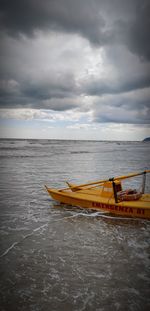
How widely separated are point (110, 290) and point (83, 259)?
1.71 m

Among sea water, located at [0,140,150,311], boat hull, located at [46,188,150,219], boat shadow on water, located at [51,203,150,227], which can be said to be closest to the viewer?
sea water, located at [0,140,150,311]

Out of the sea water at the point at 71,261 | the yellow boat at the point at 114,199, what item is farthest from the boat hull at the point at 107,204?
the sea water at the point at 71,261

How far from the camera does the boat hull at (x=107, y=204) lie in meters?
11.3

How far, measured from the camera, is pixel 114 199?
12.4m

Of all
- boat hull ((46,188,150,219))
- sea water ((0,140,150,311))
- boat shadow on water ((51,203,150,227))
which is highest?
boat hull ((46,188,150,219))

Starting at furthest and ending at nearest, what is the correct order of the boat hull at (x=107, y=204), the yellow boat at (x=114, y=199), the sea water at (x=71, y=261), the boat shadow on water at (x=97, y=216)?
the yellow boat at (x=114, y=199) → the boat hull at (x=107, y=204) → the boat shadow on water at (x=97, y=216) → the sea water at (x=71, y=261)

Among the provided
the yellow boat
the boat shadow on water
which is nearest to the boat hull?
the yellow boat

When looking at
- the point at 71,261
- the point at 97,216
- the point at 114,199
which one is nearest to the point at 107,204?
the point at 114,199

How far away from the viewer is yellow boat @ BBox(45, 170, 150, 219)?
11.5m

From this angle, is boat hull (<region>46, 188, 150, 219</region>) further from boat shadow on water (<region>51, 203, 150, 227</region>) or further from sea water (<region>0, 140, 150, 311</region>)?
sea water (<region>0, 140, 150, 311</region>)

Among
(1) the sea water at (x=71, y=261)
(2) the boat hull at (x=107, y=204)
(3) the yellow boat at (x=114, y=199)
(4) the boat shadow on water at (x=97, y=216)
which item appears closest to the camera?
(1) the sea water at (x=71, y=261)

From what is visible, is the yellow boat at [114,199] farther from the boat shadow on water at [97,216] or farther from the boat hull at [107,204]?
the boat shadow on water at [97,216]

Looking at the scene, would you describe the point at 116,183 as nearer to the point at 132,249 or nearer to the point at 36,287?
the point at 132,249

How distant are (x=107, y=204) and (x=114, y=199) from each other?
0.67 m
